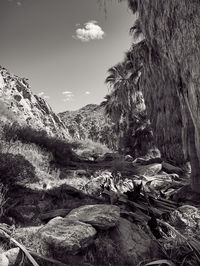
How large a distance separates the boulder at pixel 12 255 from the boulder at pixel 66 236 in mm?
423

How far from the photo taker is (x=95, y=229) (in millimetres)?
4242

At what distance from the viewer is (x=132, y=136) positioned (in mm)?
16266

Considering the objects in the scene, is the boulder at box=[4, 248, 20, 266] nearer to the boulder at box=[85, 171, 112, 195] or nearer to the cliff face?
the boulder at box=[85, 171, 112, 195]

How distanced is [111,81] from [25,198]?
1530 centimetres

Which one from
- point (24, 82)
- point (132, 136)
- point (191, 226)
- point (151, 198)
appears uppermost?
point (24, 82)

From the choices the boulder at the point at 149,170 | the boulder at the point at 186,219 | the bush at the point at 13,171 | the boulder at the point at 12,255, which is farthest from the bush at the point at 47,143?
the boulder at the point at 12,255

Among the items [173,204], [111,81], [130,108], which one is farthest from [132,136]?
[173,204]

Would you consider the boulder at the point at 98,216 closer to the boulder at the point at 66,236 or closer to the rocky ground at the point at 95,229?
the rocky ground at the point at 95,229

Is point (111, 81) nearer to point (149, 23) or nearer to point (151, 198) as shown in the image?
point (149, 23)

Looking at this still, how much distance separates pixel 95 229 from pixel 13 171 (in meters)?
2.81

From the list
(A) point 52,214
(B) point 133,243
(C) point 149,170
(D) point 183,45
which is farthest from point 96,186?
(D) point 183,45

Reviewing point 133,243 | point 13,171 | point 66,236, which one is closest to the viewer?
point 66,236

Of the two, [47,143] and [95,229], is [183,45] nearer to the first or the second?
[95,229]

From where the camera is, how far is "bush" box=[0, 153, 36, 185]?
590 centimetres
